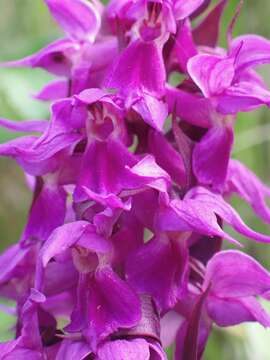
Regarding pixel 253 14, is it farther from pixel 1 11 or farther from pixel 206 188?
pixel 206 188

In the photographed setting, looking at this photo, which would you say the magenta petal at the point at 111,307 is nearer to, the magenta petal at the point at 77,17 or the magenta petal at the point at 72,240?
the magenta petal at the point at 72,240

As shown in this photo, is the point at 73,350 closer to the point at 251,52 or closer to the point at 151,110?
the point at 151,110

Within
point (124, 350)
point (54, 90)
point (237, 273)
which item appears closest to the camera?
point (124, 350)

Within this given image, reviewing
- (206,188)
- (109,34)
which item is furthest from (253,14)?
(206,188)

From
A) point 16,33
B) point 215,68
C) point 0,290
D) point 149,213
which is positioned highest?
point 215,68

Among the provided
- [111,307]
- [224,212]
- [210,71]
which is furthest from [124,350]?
[210,71]

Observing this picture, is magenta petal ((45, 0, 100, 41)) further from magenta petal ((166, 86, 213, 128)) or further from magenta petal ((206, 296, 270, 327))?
magenta petal ((206, 296, 270, 327))

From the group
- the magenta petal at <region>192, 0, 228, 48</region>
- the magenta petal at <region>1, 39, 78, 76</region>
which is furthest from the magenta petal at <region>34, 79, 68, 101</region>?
the magenta petal at <region>192, 0, 228, 48</region>

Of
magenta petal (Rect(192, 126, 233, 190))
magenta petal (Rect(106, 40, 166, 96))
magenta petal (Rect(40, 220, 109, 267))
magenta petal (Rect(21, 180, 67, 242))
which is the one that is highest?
magenta petal (Rect(106, 40, 166, 96))
